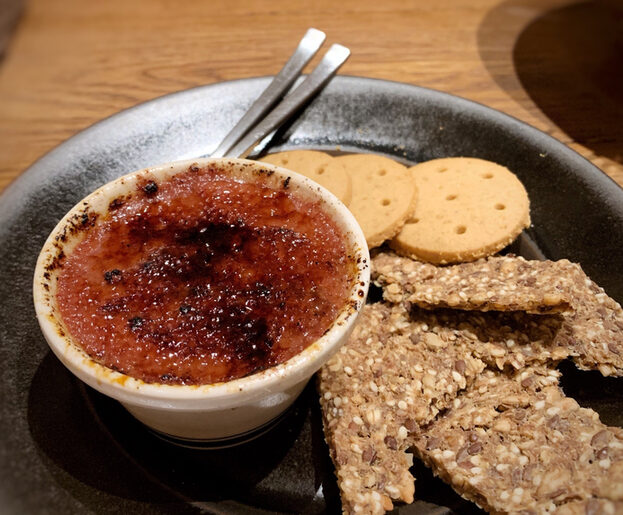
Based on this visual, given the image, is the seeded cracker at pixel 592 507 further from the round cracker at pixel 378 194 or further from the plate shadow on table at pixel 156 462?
the round cracker at pixel 378 194

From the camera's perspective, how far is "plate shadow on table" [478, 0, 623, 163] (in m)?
2.25

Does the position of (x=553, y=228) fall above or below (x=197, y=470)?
above

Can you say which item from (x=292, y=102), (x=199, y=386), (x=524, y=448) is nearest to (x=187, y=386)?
(x=199, y=386)

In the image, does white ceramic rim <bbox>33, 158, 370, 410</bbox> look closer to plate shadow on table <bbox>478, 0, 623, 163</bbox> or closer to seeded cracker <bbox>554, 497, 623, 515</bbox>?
seeded cracker <bbox>554, 497, 623, 515</bbox>

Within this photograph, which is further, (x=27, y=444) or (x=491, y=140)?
(x=491, y=140)

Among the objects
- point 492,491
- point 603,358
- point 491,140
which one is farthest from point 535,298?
point 491,140

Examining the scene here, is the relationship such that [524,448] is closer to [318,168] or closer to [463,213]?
[463,213]

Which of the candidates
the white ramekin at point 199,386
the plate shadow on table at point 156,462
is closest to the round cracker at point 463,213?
the white ramekin at point 199,386

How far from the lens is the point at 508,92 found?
7.95 ft

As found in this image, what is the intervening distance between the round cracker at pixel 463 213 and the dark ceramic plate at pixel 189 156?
115mm

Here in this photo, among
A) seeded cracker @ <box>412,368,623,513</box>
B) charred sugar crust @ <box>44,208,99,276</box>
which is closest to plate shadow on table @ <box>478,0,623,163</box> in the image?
seeded cracker @ <box>412,368,623,513</box>

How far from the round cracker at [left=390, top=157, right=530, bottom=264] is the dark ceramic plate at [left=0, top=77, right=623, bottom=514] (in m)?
0.12

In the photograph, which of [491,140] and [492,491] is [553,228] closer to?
[491,140]

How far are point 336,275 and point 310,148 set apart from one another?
0.83m
